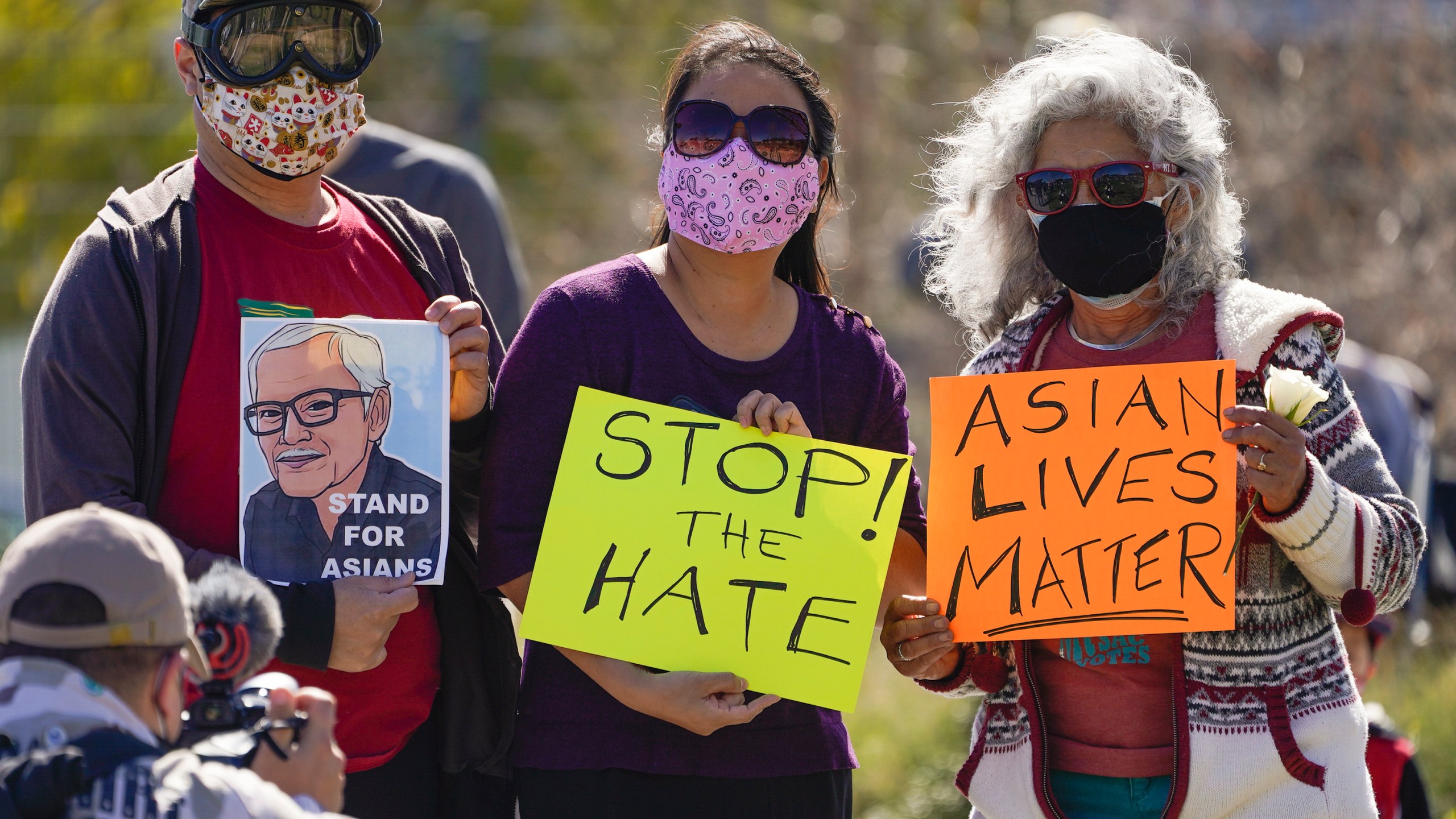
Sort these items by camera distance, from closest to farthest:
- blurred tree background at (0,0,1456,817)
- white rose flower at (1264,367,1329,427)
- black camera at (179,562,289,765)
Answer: black camera at (179,562,289,765) → white rose flower at (1264,367,1329,427) → blurred tree background at (0,0,1456,817)

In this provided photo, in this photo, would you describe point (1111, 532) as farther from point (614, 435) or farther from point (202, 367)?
point (202, 367)

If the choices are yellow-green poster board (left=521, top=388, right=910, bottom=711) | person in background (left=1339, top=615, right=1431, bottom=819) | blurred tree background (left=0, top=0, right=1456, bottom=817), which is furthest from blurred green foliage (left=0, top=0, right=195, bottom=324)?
person in background (left=1339, top=615, right=1431, bottom=819)

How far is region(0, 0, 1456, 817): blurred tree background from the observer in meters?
8.45

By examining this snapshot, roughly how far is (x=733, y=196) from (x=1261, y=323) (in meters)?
1.01

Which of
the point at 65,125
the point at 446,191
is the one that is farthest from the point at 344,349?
the point at 65,125

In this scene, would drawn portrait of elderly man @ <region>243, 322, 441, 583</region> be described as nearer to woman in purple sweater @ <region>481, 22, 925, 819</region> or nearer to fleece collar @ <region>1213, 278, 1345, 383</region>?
woman in purple sweater @ <region>481, 22, 925, 819</region>

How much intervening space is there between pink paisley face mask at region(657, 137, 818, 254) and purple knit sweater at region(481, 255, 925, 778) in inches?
5.7

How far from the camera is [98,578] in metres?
1.80

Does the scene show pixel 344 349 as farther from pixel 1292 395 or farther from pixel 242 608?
pixel 1292 395

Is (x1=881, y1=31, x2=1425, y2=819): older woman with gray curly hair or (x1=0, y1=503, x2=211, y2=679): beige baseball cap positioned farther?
(x1=881, y1=31, x2=1425, y2=819): older woman with gray curly hair

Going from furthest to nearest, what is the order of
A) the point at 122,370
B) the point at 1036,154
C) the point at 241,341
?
the point at 1036,154, the point at 241,341, the point at 122,370

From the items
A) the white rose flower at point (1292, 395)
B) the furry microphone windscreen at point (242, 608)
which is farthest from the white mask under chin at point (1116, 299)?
the furry microphone windscreen at point (242, 608)

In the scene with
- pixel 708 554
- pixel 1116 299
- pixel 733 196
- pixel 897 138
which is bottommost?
pixel 708 554

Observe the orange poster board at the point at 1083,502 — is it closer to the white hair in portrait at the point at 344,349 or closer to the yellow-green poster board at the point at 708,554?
the yellow-green poster board at the point at 708,554
